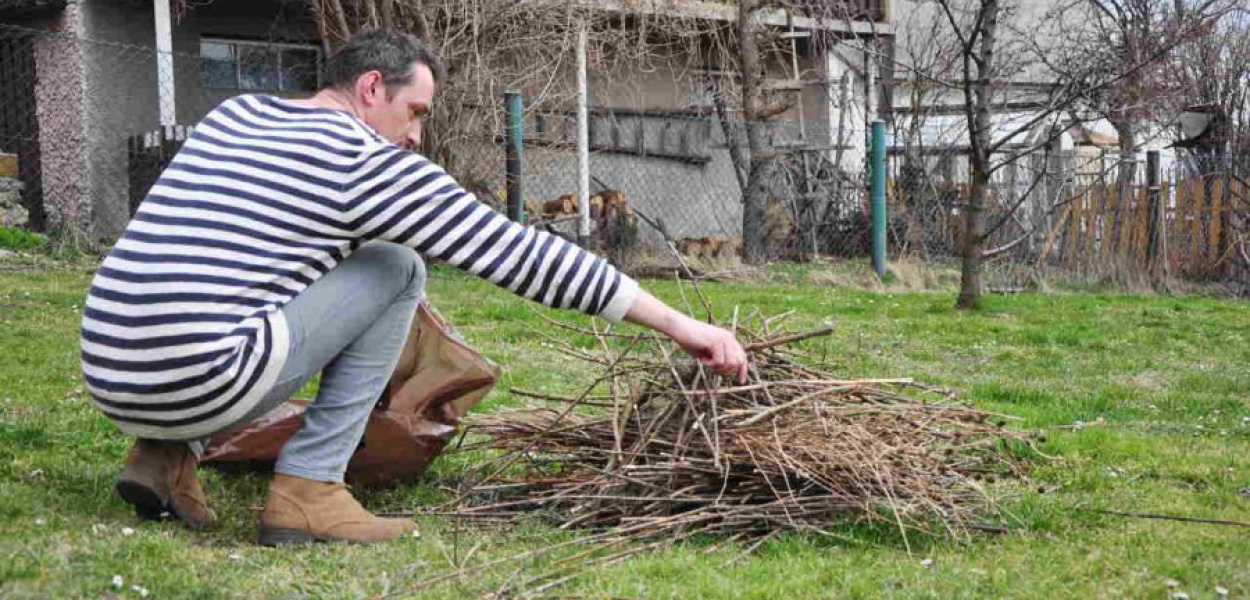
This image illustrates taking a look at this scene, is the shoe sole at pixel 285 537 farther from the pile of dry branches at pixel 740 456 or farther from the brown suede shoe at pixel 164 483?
the pile of dry branches at pixel 740 456

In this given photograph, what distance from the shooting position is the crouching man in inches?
120

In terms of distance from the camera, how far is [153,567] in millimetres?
3010

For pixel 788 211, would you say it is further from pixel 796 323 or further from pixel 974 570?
pixel 974 570

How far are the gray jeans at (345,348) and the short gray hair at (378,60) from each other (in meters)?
0.43

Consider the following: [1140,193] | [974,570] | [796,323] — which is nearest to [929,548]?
[974,570]

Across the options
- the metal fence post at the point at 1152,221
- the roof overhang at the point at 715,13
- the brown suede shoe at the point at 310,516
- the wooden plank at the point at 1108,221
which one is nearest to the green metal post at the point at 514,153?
the roof overhang at the point at 715,13

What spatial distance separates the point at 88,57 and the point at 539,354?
8723 millimetres

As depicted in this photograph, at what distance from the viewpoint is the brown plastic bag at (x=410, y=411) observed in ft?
12.6

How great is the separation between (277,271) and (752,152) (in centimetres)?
1114

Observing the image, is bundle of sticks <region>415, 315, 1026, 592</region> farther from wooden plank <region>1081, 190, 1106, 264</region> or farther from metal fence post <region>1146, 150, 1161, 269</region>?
metal fence post <region>1146, 150, 1161, 269</region>

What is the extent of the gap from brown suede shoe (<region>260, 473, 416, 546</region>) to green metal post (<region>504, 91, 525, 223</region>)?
7.59 metres

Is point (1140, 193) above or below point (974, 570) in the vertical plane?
above

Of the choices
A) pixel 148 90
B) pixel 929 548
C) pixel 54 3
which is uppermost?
pixel 54 3

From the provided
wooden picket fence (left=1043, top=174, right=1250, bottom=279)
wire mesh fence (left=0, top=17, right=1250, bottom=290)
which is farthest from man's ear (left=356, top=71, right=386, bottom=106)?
wooden picket fence (left=1043, top=174, right=1250, bottom=279)
